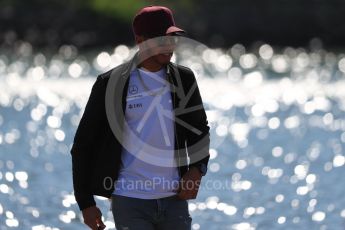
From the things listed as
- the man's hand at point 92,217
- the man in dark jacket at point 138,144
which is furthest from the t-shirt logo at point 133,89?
the man's hand at point 92,217

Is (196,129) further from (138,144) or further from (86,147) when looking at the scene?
(86,147)

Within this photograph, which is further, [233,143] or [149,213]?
[233,143]

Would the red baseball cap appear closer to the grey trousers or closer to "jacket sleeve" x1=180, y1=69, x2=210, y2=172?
"jacket sleeve" x1=180, y1=69, x2=210, y2=172

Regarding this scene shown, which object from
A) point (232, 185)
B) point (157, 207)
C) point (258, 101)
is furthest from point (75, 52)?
point (157, 207)

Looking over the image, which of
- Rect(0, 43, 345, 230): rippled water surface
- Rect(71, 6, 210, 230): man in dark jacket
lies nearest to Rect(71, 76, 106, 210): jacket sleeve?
Rect(71, 6, 210, 230): man in dark jacket

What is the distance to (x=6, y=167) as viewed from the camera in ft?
63.1

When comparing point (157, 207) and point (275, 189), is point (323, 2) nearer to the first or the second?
point (275, 189)

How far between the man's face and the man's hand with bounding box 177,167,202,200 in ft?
2.03

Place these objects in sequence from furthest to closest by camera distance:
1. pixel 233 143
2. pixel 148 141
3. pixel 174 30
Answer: pixel 233 143 → pixel 148 141 → pixel 174 30

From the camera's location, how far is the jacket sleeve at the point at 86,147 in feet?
19.9

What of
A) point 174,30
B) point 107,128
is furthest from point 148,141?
point 174,30

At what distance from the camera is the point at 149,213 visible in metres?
6.05

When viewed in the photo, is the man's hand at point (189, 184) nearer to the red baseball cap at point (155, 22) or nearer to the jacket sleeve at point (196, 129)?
the jacket sleeve at point (196, 129)

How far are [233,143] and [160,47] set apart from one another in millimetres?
18528
